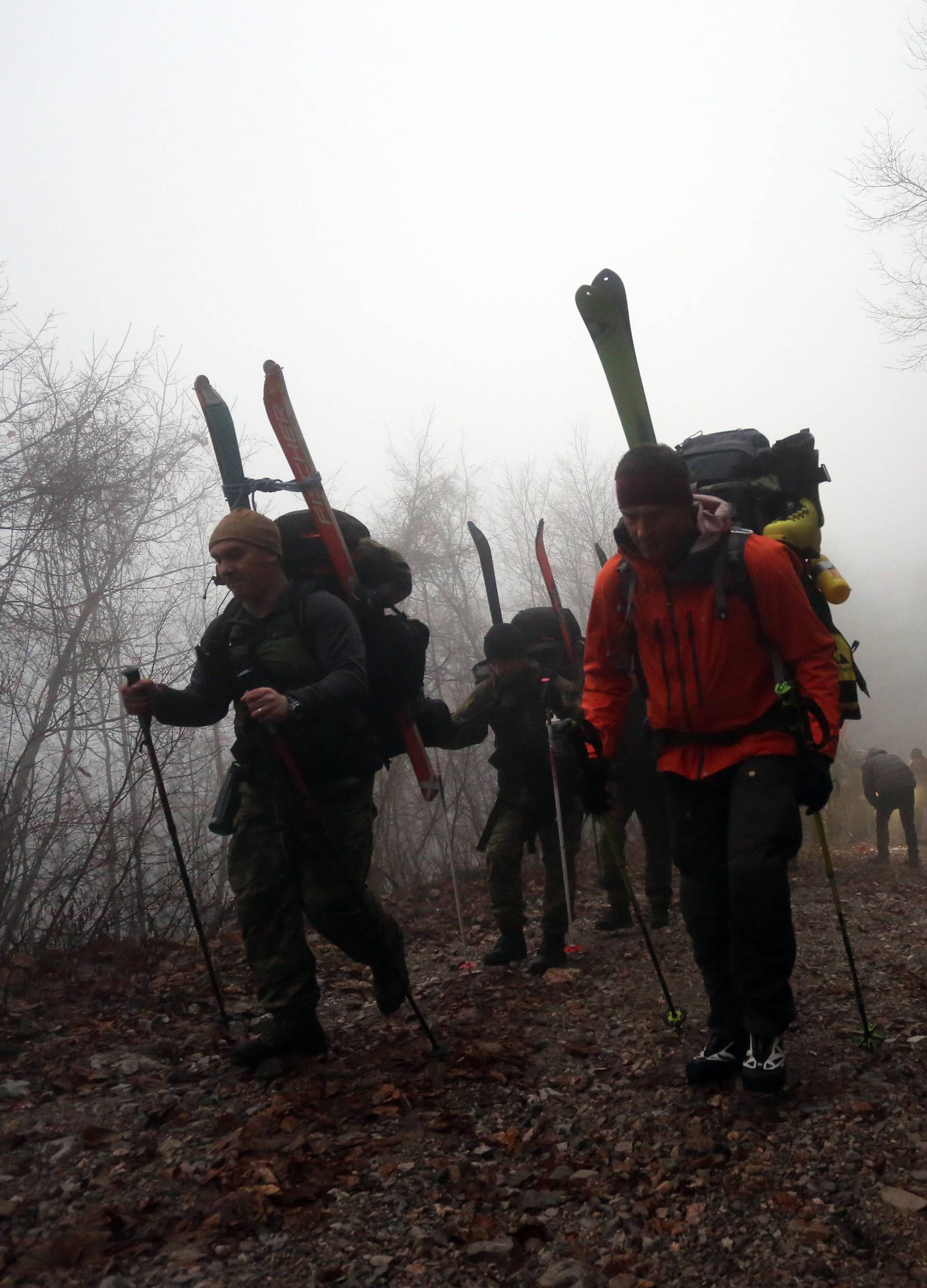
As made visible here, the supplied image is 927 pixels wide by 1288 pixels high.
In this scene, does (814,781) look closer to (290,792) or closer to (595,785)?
(595,785)

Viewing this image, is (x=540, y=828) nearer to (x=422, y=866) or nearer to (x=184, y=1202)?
(x=184, y=1202)

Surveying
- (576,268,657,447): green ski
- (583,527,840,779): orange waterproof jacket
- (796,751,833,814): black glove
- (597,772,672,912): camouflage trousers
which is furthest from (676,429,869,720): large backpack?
(597,772,672,912): camouflage trousers

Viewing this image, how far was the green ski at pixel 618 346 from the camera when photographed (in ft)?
15.7

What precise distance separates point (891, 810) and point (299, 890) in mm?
10799

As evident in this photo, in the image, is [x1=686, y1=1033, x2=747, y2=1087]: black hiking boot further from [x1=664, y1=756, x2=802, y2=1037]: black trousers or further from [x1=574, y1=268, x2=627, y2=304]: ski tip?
[x1=574, y1=268, x2=627, y2=304]: ski tip

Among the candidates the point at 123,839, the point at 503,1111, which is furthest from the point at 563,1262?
the point at 123,839

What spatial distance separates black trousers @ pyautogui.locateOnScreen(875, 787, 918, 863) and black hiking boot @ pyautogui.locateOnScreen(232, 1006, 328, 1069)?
10192 millimetres

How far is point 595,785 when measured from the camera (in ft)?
12.4

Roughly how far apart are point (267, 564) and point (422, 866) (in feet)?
27.1

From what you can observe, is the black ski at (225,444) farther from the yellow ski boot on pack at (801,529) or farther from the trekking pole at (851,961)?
the trekking pole at (851,961)

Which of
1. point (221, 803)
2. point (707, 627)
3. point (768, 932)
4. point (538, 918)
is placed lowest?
point (538, 918)

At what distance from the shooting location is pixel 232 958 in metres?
6.25

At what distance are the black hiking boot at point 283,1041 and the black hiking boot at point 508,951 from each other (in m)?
2.04

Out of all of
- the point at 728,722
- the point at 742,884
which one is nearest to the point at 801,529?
the point at 728,722
